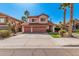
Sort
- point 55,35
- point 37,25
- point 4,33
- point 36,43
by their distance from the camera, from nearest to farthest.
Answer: point 36,43, point 4,33, point 55,35, point 37,25

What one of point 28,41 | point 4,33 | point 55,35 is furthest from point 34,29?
point 4,33

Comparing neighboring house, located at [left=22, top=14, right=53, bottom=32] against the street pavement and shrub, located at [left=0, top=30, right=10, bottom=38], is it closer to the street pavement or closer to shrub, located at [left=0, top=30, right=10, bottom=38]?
the street pavement

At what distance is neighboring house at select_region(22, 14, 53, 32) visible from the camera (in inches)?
328

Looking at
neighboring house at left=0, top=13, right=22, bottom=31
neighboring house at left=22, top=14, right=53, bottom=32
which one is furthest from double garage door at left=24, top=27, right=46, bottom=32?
neighboring house at left=0, top=13, right=22, bottom=31

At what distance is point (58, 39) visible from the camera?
336 inches

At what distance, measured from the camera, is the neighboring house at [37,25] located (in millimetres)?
8344

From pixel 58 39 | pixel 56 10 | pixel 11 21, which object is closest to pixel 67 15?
pixel 56 10

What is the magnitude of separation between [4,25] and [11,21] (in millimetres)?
331

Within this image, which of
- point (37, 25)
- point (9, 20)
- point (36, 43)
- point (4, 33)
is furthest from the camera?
point (37, 25)

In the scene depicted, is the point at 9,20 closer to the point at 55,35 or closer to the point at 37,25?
the point at 37,25

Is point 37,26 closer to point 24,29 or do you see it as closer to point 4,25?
point 24,29

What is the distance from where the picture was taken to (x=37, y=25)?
8.64m

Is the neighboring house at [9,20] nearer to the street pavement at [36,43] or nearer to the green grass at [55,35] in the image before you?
the street pavement at [36,43]

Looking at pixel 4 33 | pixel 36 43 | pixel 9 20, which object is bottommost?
pixel 36 43
